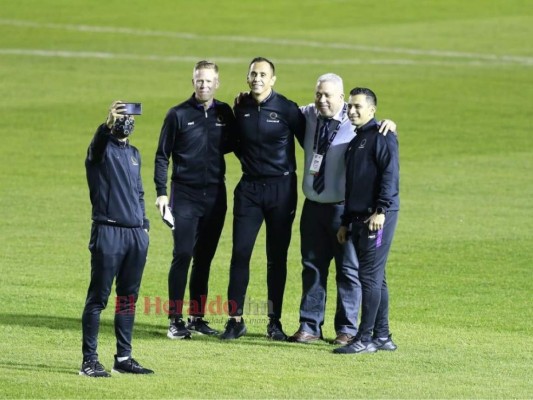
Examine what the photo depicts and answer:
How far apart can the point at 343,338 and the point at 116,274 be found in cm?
231

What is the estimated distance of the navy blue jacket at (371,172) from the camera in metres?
10.9

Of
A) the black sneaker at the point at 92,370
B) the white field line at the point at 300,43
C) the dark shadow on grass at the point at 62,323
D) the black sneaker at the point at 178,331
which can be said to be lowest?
the black sneaker at the point at 92,370

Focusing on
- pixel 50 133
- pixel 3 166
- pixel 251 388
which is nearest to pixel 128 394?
pixel 251 388

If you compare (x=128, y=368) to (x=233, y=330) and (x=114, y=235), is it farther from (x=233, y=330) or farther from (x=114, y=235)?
(x=233, y=330)

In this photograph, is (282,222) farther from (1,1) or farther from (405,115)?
(1,1)

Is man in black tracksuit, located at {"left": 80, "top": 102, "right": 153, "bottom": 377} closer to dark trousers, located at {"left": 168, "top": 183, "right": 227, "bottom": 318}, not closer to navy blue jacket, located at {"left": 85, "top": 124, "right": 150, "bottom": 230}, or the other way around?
navy blue jacket, located at {"left": 85, "top": 124, "right": 150, "bottom": 230}

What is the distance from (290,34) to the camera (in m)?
46.2

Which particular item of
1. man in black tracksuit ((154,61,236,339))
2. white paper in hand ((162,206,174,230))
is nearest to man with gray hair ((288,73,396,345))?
man in black tracksuit ((154,61,236,339))

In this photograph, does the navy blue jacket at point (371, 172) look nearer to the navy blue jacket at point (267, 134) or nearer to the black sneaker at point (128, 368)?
the navy blue jacket at point (267, 134)

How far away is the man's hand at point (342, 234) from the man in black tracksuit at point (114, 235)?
197 centimetres

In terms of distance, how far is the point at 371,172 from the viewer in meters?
11.0

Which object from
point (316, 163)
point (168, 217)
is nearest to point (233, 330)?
point (168, 217)

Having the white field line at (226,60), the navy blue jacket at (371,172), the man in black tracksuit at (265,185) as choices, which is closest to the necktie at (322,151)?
the man in black tracksuit at (265,185)

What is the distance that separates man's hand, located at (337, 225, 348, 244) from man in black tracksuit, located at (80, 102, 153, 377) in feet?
6.48
